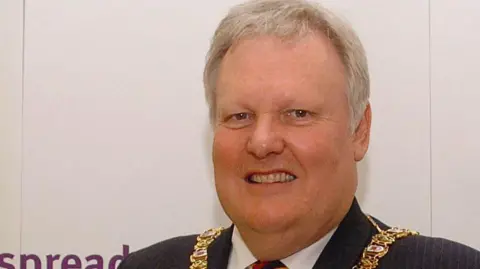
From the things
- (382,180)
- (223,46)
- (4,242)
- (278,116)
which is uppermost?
(223,46)

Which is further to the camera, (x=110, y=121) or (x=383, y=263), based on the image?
(x=110, y=121)

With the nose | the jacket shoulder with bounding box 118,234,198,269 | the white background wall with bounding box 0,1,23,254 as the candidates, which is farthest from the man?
the white background wall with bounding box 0,1,23,254

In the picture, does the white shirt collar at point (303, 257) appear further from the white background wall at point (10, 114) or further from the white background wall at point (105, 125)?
the white background wall at point (10, 114)

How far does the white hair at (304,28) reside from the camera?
1.07 m

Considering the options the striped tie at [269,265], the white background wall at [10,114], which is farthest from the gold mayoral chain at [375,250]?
the white background wall at [10,114]

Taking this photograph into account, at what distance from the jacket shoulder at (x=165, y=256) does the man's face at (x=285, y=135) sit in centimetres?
22

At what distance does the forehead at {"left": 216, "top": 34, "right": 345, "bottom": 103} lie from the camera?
3.42 ft

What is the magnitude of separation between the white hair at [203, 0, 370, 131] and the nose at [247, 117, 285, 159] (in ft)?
0.42

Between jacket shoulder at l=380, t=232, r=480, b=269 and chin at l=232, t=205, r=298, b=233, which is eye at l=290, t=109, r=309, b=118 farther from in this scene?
jacket shoulder at l=380, t=232, r=480, b=269

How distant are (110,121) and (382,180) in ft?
2.03

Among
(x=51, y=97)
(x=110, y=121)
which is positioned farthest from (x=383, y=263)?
(x=51, y=97)

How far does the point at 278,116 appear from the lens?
104cm

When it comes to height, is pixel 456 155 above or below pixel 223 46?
below

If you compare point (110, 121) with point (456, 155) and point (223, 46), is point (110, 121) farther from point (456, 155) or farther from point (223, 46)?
point (456, 155)
